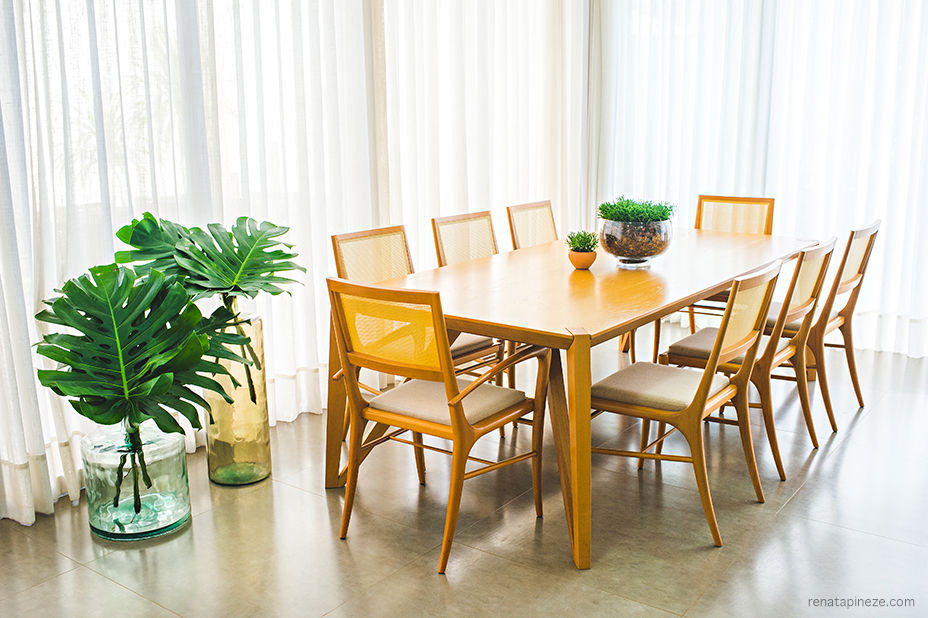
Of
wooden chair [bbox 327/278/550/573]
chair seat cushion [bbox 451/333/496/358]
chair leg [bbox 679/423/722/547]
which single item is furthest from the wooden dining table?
chair leg [bbox 679/423/722/547]

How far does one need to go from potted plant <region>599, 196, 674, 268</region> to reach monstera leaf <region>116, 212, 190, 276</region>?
1.75 m

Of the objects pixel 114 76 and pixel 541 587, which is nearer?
pixel 541 587

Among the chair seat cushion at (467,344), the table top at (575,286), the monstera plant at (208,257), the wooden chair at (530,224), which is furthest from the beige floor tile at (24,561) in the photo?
the wooden chair at (530,224)

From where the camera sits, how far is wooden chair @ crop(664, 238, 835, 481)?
10.3 feet

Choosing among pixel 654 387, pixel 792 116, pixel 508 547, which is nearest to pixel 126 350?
pixel 508 547

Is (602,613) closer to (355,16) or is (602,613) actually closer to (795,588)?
(795,588)

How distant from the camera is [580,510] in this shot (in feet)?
8.51

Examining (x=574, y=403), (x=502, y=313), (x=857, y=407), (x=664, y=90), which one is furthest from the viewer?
(x=664, y=90)

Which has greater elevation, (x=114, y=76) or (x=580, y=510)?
(x=114, y=76)

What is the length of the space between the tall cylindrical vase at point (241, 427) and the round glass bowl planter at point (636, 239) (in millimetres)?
1505

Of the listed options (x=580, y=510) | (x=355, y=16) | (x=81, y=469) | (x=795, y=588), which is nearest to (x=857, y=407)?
(x=795, y=588)

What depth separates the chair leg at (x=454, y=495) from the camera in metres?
2.55

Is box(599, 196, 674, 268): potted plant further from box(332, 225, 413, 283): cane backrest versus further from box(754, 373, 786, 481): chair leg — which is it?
box(332, 225, 413, 283): cane backrest

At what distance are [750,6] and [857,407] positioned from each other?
2716 mm
